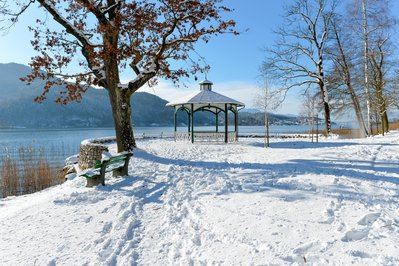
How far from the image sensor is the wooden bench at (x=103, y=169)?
7476mm

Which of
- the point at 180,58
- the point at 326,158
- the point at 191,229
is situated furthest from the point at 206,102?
the point at 191,229

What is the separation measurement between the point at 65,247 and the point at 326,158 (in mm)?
9305

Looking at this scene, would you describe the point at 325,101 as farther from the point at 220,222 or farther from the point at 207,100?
the point at 220,222

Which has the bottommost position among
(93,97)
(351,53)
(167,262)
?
(167,262)

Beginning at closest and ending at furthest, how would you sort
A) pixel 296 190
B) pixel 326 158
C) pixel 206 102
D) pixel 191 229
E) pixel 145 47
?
pixel 191 229, pixel 296 190, pixel 326 158, pixel 145 47, pixel 206 102

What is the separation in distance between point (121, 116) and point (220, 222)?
925 centimetres

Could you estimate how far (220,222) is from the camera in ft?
15.6

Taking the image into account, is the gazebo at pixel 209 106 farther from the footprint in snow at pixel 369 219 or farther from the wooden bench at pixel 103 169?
the footprint in snow at pixel 369 219

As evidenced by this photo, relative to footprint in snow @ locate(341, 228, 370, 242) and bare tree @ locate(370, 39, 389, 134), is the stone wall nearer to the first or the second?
footprint in snow @ locate(341, 228, 370, 242)

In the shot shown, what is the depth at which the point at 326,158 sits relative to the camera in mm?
10508

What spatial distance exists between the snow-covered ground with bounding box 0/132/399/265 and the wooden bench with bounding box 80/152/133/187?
0.36 m

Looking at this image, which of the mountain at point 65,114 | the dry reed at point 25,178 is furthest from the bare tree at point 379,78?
the mountain at point 65,114

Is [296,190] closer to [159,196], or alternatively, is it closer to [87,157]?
[159,196]

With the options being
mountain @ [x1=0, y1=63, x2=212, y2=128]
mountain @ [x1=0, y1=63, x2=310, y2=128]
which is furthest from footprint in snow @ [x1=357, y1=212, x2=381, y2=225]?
mountain @ [x1=0, y1=63, x2=212, y2=128]
